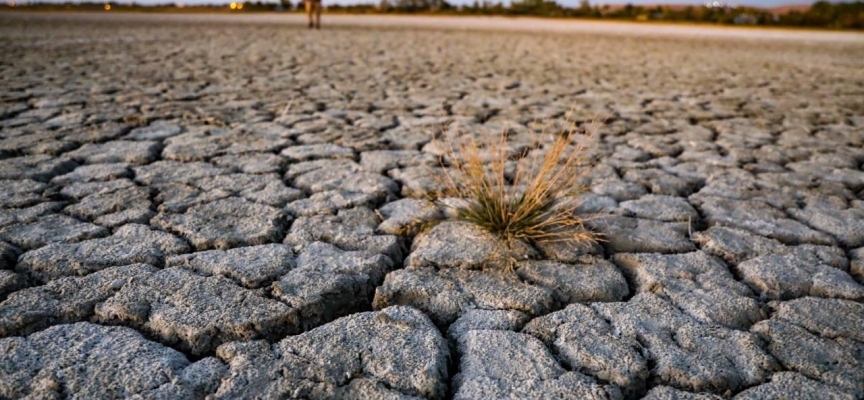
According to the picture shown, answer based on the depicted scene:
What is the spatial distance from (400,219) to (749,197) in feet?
4.62

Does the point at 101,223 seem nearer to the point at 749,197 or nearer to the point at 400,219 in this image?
the point at 400,219

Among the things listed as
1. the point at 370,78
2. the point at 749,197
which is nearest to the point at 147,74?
the point at 370,78

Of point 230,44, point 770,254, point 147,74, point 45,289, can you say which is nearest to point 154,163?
point 45,289

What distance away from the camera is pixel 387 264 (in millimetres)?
1733

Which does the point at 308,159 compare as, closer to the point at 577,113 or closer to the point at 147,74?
the point at 577,113

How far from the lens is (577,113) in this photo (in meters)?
4.20

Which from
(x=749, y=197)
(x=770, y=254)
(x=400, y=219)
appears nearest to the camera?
(x=770, y=254)

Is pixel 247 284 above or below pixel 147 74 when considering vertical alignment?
below

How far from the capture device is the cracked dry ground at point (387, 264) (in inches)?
49.1

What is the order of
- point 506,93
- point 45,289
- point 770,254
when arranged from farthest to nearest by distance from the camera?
1. point 506,93
2. point 770,254
3. point 45,289

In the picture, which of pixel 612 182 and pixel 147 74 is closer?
pixel 612 182

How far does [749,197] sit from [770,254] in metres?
0.60

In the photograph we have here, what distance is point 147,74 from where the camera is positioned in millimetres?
5277

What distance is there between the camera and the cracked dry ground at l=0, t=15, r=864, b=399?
49.1 inches
